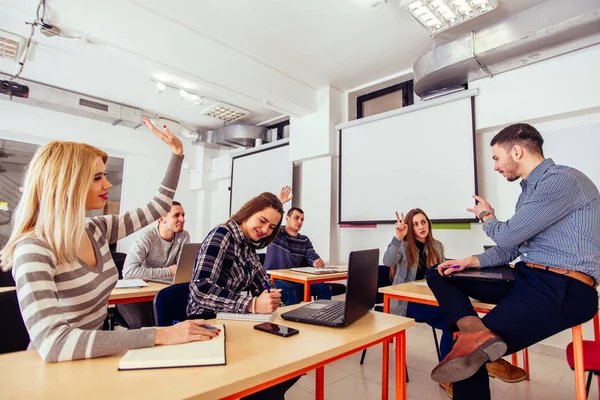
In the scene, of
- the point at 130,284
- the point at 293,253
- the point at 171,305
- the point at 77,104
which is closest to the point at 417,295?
the point at 171,305

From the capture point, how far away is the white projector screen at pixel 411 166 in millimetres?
3346

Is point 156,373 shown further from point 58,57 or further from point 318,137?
point 58,57

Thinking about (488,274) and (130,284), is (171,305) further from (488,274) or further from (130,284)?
(488,274)

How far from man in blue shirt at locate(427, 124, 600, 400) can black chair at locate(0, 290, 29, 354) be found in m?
1.61

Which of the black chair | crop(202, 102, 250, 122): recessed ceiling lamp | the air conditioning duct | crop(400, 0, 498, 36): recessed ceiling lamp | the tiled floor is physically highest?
crop(400, 0, 498, 36): recessed ceiling lamp

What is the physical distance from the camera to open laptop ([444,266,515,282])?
1.42 metres

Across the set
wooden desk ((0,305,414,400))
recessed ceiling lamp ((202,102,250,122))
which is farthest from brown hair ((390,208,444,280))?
recessed ceiling lamp ((202,102,250,122))

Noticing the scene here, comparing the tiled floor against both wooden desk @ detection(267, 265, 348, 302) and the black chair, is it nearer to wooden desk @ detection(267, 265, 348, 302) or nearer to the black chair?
wooden desk @ detection(267, 265, 348, 302)

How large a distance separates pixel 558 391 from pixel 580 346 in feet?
3.88

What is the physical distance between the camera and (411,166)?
372 cm

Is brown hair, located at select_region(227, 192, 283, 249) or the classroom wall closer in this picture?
brown hair, located at select_region(227, 192, 283, 249)

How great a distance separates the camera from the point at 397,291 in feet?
6.02

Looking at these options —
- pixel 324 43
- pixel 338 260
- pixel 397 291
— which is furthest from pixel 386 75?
pixel 397 291

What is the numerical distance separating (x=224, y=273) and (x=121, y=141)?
192 inches
